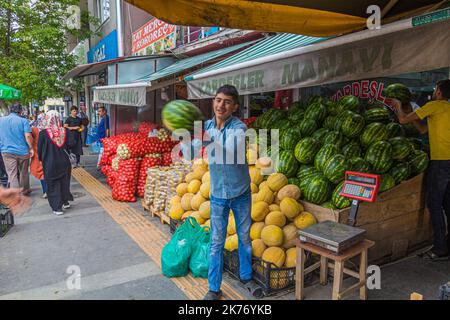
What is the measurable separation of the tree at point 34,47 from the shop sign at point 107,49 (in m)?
1.59

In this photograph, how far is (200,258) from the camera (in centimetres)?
403

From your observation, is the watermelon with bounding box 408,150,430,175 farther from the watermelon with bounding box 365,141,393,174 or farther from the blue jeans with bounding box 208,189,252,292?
the blue jeans with bounding box 208,189,252,292

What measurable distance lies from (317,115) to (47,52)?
13.4 metres

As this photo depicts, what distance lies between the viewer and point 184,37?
34.4 ft

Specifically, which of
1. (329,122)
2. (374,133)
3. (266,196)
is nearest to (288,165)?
(266,196)

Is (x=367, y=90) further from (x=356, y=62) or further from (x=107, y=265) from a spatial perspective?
(x=107, y=265)

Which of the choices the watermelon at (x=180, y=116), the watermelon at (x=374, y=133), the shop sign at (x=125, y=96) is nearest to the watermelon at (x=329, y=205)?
the watermelon at (x=374, y=133)

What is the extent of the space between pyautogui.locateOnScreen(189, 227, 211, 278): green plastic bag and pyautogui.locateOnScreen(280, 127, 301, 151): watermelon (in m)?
1.62

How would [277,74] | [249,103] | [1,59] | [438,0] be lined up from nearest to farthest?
[438,0], [277,74], [249,103], [1,59]

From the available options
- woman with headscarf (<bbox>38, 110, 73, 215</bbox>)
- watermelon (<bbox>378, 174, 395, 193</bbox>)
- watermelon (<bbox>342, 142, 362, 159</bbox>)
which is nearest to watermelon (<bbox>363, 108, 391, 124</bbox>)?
watermelon (<bbox>342, 142, 362, 159</bbox>)

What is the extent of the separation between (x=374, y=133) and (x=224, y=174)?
2111 millimetres

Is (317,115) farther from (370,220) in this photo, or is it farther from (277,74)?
(370,220)

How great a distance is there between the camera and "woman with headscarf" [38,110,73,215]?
6609mm

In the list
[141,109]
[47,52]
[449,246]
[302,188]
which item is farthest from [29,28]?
[449,246]
